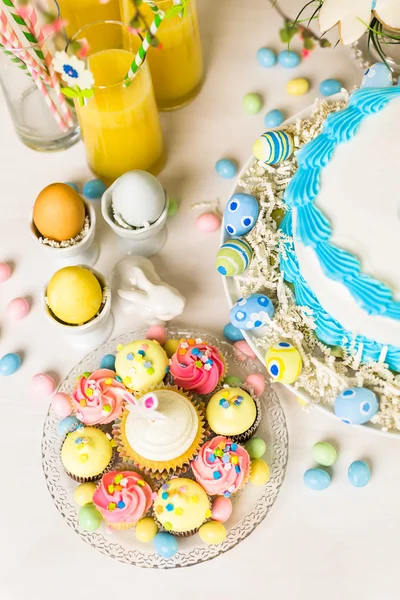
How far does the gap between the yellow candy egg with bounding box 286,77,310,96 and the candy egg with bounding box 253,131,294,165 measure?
0.27m

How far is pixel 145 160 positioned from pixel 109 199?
11cm

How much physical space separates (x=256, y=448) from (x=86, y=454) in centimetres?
21

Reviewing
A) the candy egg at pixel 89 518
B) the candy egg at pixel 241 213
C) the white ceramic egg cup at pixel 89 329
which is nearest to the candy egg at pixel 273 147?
the candy egg at pixel 241 213

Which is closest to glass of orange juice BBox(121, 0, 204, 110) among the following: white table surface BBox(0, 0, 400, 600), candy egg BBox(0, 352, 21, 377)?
white table surface BBox(0, 0, 400, 600)

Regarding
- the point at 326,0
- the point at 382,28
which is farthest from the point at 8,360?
the point at 382,28

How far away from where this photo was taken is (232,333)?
0.94 metres

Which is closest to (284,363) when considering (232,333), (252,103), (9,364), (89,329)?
(232,333)

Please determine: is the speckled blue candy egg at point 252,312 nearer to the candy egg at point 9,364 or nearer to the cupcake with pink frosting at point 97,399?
the cupcake with pink frosting at point 97,399

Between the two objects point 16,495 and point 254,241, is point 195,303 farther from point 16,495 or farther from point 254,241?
point 16,495

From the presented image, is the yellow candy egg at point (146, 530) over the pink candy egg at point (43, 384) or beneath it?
beneath

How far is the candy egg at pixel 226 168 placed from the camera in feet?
3.45

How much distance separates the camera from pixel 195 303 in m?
0.98

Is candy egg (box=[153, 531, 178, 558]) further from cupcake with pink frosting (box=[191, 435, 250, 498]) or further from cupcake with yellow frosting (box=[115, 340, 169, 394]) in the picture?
cupcake with yellow frosting (box=[115, 340, 169, 394])

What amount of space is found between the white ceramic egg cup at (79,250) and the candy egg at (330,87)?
17.0 inches
